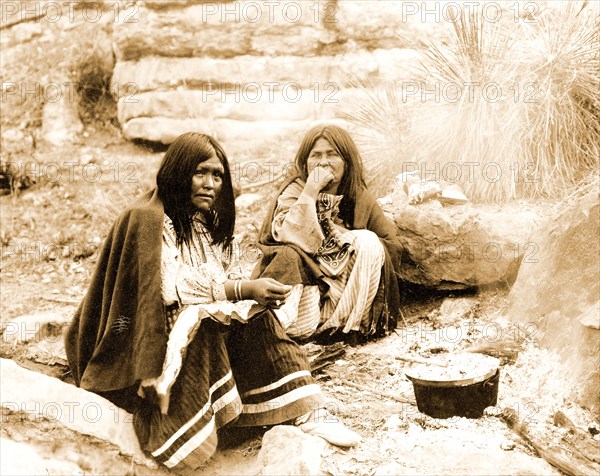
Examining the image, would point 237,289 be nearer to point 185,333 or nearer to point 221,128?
point 185,333

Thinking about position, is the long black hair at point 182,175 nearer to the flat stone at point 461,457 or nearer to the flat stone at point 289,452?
the flat stone at point 289,452

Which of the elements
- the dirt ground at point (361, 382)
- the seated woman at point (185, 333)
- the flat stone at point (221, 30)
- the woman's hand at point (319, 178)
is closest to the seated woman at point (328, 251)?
the woman's hand at point (319, 178)

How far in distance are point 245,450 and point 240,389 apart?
0.87 feet

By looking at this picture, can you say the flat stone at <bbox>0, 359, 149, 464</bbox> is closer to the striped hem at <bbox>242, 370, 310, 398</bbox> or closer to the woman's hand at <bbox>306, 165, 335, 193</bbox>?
the striped hem at <bbox>242, 370, 310, 398</bbox>

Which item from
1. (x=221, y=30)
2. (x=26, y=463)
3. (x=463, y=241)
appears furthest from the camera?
(x=221, y=30)

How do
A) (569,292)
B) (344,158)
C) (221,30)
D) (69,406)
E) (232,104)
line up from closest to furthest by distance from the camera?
(69,406) → (569,292) → (344,158) → (232,104) → (221,30)

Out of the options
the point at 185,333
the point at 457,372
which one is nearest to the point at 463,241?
the point at 457,372

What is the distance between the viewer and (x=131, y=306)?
Result: 3.06 m

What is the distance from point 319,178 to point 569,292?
1.59 meters

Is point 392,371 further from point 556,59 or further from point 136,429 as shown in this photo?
point 556,59

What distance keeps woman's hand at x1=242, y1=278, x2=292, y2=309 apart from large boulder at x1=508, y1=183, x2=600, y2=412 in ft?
4.56

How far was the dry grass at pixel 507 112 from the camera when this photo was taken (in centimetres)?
511

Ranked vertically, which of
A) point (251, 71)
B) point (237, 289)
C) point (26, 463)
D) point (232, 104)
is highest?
point (251, 71)

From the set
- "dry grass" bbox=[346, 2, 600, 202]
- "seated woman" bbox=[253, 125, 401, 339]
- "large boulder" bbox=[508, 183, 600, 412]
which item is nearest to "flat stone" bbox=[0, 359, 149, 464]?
"seated woman" bbox=[253, 125, 401, 339]
